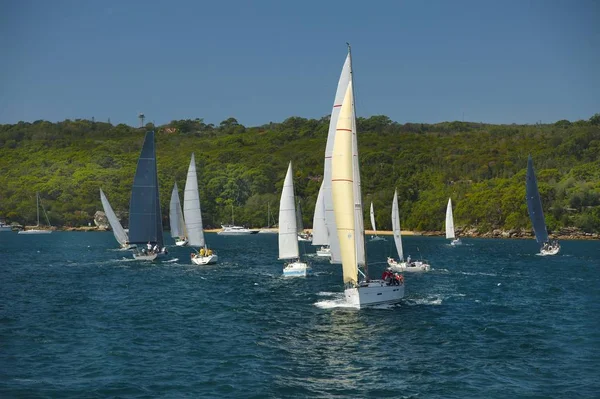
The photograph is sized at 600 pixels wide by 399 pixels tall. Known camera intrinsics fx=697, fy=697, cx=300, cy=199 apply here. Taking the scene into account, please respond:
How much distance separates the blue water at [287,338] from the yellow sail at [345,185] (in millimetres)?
3789

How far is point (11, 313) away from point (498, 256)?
70698 millimetres

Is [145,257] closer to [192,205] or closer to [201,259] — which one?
[201,259]

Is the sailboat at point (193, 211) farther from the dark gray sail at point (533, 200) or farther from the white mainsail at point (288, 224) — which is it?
the dark gray sail at point (533, 200)

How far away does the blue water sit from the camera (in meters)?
27.7

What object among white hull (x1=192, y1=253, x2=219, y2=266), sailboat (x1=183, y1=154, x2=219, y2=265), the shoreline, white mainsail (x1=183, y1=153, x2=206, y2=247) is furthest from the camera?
the shoreline

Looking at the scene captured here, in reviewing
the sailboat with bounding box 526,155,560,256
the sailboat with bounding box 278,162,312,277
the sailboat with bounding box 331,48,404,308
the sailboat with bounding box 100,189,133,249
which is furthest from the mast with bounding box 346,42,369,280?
the sailboat with bounding box 100,189,133,249

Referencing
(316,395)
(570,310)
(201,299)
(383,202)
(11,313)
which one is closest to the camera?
(316,395)

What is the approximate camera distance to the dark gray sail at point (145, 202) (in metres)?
77.7

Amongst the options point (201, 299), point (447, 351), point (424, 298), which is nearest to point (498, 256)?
point (424, 298)

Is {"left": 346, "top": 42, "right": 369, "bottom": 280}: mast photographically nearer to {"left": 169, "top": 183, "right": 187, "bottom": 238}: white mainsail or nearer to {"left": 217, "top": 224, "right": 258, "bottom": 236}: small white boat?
{"left": 169, "top": 183, "right": 187, "bottom": 238}: white mainsail

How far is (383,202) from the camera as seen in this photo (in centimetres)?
18875

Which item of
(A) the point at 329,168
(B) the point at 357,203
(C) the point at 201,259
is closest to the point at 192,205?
(C) the point at 201,259

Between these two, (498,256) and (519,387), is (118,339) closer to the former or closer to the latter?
(519,387)

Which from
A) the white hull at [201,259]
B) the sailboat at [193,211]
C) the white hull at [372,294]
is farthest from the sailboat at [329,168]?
the sailboat at [193,211]
